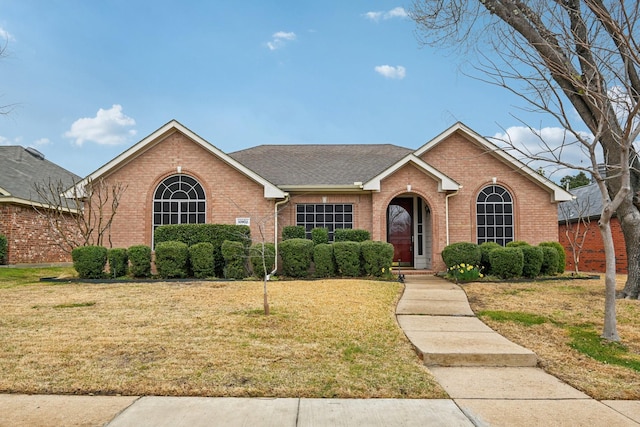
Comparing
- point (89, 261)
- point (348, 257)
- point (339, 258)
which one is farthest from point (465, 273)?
point (89, 261)

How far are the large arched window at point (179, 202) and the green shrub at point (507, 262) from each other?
9155 millimetres

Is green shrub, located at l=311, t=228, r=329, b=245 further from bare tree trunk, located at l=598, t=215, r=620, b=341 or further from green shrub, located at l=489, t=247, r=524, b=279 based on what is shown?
bare tree trunk, located at l=598, t=215, r=620, b=341

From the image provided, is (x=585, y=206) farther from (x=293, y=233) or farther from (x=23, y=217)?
(x=23, y=217)

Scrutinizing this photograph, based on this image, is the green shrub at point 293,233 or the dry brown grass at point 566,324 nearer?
the dry brown grass at point 566,324

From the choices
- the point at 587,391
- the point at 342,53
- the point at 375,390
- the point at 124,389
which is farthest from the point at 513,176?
the point at 124,389

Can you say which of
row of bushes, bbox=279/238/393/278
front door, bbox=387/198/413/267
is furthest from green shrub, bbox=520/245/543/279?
front door, bbox=387/198/413/267

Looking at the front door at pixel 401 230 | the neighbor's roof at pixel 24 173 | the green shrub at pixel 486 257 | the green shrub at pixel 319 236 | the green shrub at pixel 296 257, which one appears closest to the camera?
the green shrub at pixel 296 257

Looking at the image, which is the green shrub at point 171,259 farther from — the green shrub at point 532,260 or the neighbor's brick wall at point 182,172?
the green shrub at point 532,260

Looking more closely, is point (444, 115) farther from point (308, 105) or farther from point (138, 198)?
point (138, 198)

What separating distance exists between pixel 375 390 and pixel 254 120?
1234 cm

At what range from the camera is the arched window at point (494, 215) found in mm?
15891

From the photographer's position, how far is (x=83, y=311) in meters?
8.26

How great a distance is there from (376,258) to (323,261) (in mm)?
1548

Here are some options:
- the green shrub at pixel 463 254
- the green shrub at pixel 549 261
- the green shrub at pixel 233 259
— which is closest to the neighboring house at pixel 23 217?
the green shrub at pixel 233 259
